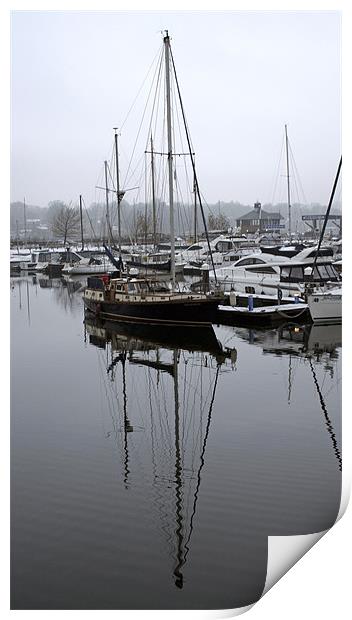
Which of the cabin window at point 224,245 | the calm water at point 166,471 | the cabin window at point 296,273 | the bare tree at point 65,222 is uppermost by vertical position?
the bare tree at point 65,222

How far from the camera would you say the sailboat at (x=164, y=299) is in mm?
10227

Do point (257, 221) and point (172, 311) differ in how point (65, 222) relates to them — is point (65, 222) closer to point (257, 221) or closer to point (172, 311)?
point (257, 221)

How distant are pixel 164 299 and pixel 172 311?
26 cm

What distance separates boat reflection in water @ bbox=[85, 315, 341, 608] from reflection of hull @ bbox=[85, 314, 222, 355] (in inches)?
47.1

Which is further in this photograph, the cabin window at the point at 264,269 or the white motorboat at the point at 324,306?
the cabin window at the point at 264,269

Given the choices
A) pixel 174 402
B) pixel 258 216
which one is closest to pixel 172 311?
pixel 174 402

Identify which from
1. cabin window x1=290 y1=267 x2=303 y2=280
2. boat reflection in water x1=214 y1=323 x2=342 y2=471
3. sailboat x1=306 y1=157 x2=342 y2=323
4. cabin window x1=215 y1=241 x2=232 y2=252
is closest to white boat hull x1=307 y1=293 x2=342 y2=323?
sailboat x1=306 y1=157 x2=342 y2=323

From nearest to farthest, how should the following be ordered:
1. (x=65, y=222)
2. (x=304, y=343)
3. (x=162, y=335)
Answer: (x=304, y=343), (x=162, y=335), (x=65, y=222)

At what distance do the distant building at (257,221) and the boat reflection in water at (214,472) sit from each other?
103 feet

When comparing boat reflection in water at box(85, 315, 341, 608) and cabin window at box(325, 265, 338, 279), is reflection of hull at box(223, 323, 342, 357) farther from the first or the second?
cabin window at box(325, 265, 338, 279)

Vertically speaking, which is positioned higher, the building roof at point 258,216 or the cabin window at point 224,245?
the building roof at point 258,216

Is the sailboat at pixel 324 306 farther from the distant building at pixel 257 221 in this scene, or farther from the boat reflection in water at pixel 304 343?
the distant building at pixel 257 221

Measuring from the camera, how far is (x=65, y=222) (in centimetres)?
2794

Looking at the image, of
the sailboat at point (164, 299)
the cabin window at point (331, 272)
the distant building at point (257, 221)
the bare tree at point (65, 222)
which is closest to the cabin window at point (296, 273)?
the cabin window at point (331, 272)
